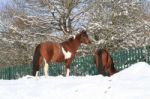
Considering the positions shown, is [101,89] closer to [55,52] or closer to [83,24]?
[55,52]

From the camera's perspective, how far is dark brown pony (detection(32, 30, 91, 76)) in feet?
52.7

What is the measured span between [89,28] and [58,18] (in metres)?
3.11

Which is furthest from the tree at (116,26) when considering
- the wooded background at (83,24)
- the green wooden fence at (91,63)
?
the green wooden fence at (91,63)

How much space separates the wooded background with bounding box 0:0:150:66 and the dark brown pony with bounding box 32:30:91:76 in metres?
12.0

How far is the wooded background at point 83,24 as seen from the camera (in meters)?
30.2

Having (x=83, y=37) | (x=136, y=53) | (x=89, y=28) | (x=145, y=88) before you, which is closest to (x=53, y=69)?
(x=89, y=28)

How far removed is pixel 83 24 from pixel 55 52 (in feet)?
50.2

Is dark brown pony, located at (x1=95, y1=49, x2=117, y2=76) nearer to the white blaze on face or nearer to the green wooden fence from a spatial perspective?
the white blaze on face

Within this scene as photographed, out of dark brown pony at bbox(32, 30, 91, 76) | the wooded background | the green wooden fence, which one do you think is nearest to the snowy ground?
dark brown pony at bbox(32, 30, 91, 76)

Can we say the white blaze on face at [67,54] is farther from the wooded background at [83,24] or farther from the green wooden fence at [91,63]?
the wooded background at [83,24]

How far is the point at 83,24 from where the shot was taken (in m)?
31.6

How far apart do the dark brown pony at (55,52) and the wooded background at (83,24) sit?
12.0 meters

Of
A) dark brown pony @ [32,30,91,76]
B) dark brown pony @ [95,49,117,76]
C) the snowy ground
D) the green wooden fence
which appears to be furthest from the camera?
the green wooden fence

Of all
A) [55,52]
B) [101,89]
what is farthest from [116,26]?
[101,89]
